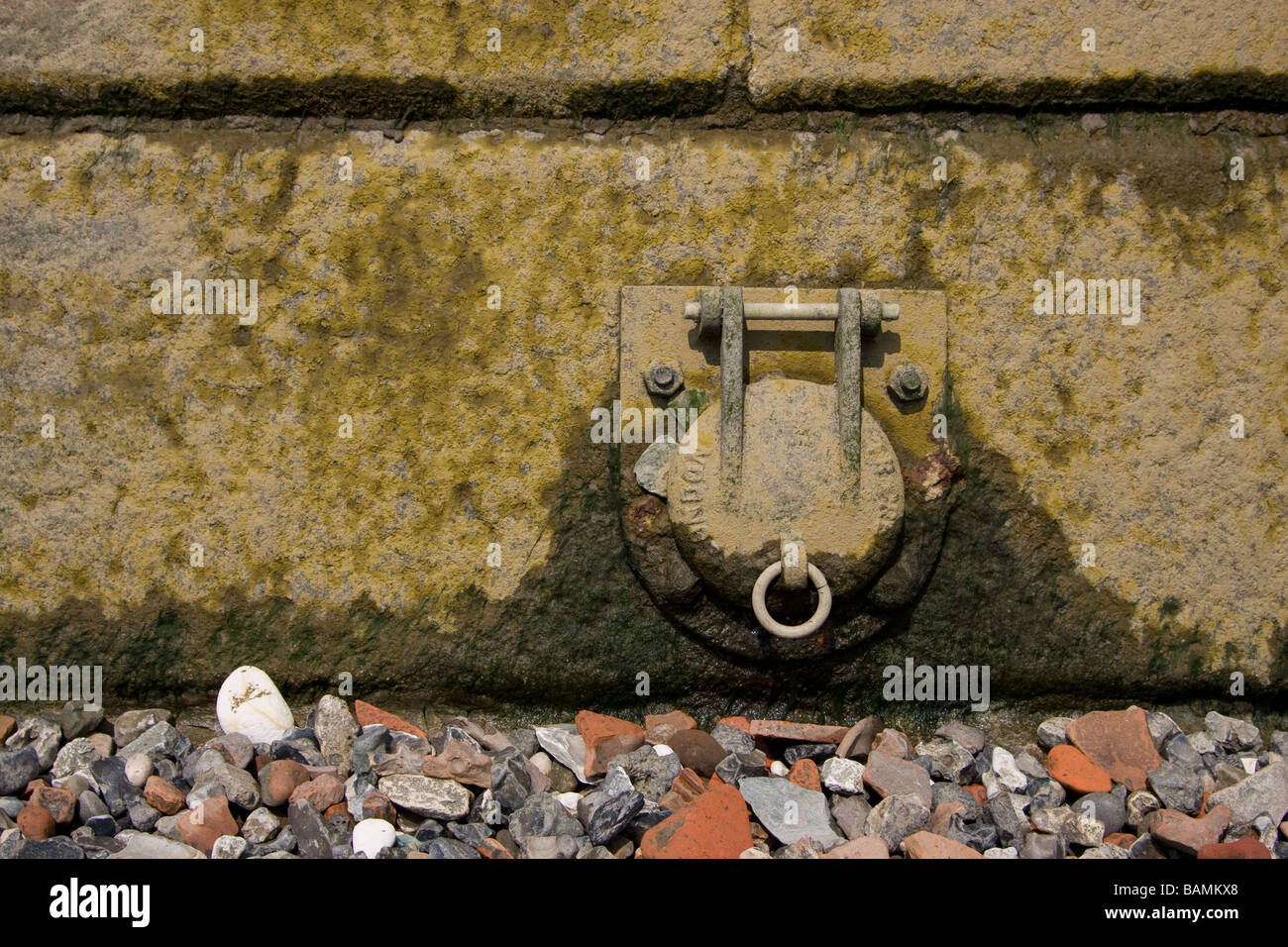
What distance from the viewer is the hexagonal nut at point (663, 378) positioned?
6.66 feet

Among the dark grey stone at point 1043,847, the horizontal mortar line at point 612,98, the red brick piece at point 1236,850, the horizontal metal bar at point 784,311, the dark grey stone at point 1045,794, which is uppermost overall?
the horizontal mortar line at point 612,98

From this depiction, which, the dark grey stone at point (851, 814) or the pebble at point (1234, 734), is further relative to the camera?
the pebble at point (1234, 734)

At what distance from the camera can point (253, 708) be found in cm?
202

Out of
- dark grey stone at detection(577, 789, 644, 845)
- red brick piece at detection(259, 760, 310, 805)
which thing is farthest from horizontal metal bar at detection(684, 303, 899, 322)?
red brick piece at detection(259, 760, 310, 805)

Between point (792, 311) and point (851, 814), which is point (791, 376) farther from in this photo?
point (851, 814)

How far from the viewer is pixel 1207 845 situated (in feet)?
5.55

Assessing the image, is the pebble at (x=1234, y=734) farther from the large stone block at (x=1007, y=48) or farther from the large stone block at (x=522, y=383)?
the large stone block at (x=1007, y=48)

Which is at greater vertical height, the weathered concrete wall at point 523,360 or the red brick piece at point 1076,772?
the weathered concrete wall at point 523,360

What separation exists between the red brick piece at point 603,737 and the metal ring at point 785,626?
0.36 metres

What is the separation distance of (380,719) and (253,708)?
26 centimetres

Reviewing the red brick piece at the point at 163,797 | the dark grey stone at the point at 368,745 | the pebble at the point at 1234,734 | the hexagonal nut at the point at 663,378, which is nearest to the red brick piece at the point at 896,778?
the pebble at the point at 1234,734

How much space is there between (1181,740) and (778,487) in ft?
3.16

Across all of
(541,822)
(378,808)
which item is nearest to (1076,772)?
(541,822)

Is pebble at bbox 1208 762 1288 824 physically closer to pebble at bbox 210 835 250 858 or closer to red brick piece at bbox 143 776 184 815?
pebble at bbox 210 835 250 858
